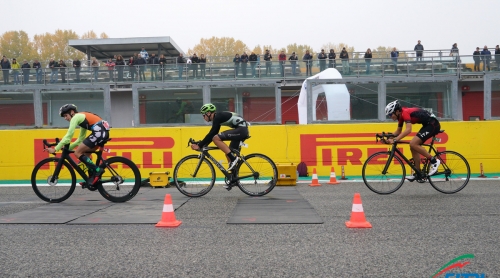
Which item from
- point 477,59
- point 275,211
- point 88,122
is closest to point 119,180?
point 88,122

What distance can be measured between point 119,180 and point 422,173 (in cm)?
575

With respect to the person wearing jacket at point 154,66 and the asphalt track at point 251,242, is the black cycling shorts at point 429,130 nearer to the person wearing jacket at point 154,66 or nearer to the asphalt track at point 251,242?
the asphalt track at point 251,242

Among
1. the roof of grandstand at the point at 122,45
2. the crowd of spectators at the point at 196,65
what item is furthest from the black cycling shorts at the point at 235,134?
the roof of grandstand at the point at 122,45

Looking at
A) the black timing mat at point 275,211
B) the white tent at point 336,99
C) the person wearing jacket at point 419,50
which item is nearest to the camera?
the black timing mat at point 275,211

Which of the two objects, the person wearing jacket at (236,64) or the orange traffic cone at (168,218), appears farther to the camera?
the person wearing jacket at (236,64)

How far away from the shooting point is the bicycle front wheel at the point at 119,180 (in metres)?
8.46

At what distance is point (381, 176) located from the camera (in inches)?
376

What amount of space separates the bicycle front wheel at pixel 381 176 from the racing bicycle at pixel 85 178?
14.4ft

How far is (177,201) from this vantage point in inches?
352

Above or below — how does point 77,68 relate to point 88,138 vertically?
→ above

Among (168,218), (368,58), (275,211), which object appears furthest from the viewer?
(368,58)

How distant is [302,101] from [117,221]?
1453 cm

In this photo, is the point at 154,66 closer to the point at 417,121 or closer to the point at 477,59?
the point at 477,59

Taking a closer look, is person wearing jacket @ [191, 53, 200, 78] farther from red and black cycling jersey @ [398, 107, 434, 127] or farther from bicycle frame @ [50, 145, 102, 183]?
red and black cycling jersey @ [398, 107, 434, 127]
